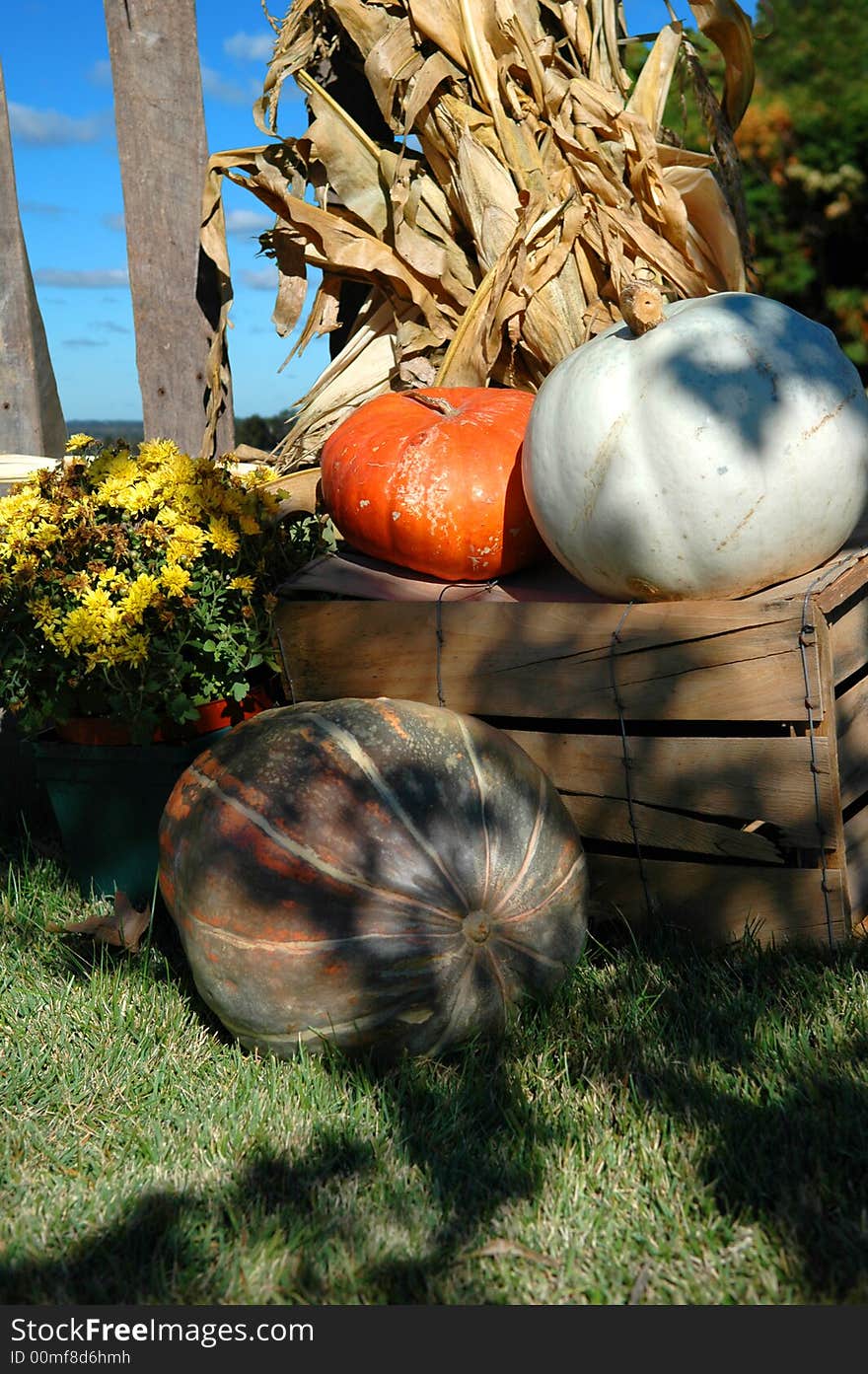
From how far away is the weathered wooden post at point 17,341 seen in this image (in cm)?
467

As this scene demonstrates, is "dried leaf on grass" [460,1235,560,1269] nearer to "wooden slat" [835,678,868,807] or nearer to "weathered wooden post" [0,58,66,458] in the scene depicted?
A: "wooden slat" [835,678,868,807]

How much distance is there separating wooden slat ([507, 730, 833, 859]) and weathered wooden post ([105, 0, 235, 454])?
2.12 meters

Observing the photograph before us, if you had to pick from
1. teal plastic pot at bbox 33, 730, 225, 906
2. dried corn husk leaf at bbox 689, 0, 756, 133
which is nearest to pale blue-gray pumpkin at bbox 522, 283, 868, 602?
teal plastic pot at bbox 33, 730, 225, 906

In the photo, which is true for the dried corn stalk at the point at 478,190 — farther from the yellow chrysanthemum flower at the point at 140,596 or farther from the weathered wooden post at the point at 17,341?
the yellow chrysanthemum flower at the point at 140,596

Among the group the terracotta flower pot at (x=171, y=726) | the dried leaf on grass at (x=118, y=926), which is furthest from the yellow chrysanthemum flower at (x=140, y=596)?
the dried leaf on grass at (x=118, y=926)

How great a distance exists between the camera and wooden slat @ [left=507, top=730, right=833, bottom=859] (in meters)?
2.63

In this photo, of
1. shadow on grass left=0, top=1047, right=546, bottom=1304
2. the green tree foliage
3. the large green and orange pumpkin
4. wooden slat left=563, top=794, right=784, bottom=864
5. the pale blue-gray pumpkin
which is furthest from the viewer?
the green tree foliage

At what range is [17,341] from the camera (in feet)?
15.7

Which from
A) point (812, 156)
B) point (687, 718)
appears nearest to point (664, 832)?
point (687, 718)

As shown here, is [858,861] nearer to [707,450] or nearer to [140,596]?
[707,450]

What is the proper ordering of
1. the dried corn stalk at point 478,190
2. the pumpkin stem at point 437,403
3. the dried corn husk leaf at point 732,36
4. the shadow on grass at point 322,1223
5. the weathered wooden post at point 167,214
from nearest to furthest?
the shadow on grass at point 322,1223, the pumpkin stem at point 437,403, the dried corn stalk at point 478,190, the weathered wooden post at point 167,214, the dried corn husk leaf at point 732,36

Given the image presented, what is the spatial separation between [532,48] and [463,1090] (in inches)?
144

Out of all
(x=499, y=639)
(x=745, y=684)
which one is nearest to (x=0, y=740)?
(x=499, y=639)

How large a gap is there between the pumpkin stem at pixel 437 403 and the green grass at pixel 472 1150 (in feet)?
5.27
